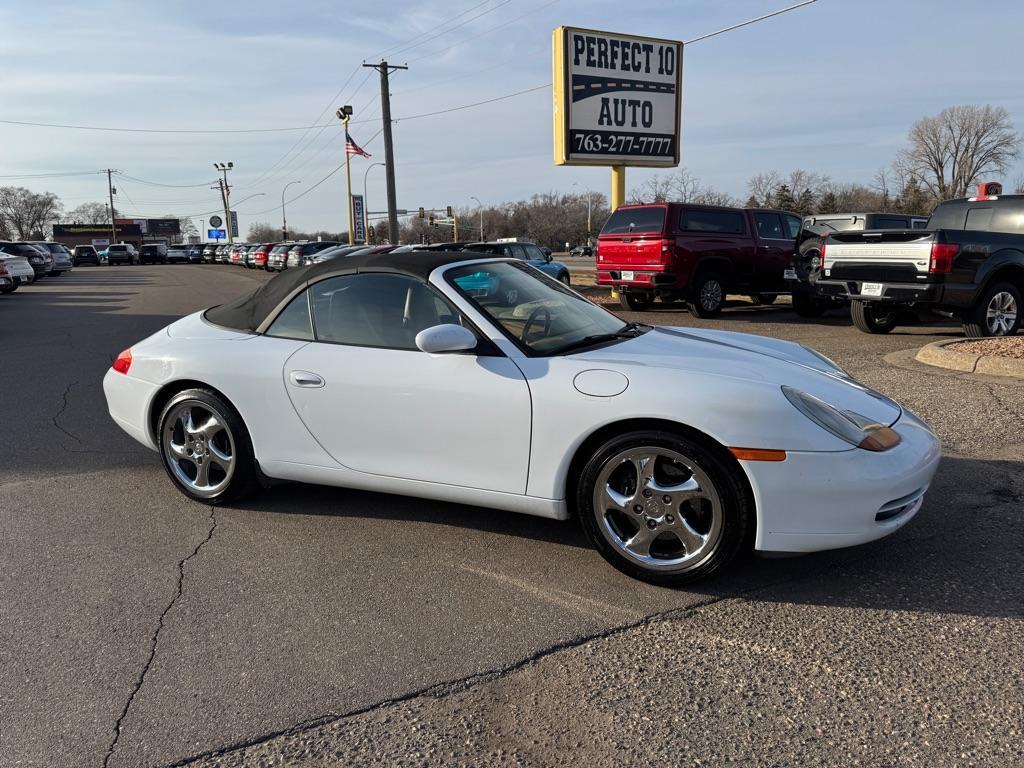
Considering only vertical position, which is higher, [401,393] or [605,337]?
[605,337]

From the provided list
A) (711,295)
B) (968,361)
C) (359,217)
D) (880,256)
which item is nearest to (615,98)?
(711,295)

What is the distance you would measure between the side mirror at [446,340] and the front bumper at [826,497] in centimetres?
133

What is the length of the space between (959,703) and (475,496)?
81.1 inches

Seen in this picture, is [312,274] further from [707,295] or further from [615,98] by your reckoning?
[615,98]

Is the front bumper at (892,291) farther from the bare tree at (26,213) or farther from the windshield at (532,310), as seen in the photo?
the bare tree at (26,213)

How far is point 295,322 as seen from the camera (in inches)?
165

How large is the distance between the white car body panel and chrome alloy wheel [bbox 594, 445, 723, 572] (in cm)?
17

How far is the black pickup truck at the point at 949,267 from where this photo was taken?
9117 mm

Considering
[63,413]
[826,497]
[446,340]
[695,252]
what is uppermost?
[695,252]

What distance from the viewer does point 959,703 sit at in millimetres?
2461

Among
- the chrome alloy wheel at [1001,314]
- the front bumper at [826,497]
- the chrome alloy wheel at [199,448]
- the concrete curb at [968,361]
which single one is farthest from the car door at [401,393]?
the chrome alloy wheel at [1001,314]

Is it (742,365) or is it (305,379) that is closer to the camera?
(742,365)

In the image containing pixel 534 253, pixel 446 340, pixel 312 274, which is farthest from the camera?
pixel 534 253

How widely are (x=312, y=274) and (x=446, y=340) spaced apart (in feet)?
4.04
